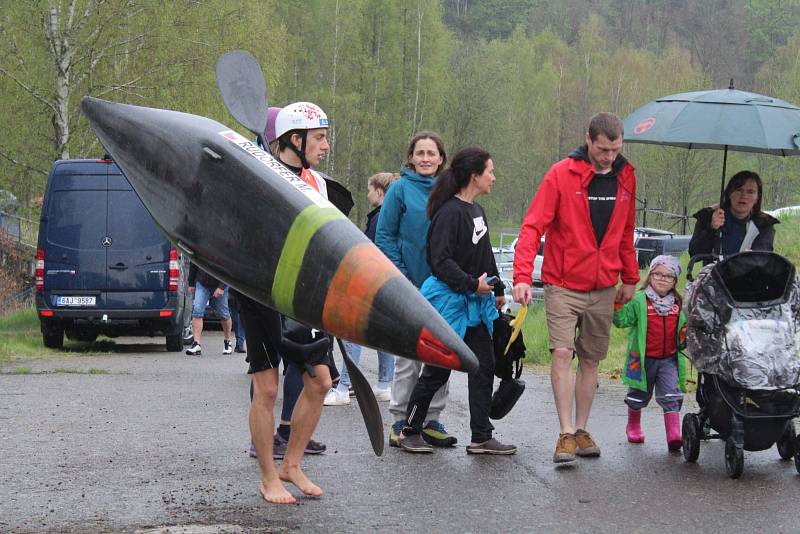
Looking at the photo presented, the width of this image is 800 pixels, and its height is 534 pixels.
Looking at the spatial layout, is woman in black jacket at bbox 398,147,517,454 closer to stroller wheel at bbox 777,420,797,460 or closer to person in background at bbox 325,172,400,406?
stroller wheel at bbox 777,420,797,460

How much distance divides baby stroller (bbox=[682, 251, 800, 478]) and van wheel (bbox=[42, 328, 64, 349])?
1147 cm

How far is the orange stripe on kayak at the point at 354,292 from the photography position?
208 inches

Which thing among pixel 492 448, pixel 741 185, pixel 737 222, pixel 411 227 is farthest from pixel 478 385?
pixel 741 185

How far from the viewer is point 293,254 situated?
5.50 m

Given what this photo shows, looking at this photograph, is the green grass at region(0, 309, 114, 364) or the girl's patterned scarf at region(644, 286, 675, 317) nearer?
the girl's patterned scarf at region(644, 286, 675, 317)

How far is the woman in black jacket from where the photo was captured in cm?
773

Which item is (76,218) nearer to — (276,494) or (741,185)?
(741,185)

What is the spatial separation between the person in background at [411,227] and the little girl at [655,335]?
1254 millimetres

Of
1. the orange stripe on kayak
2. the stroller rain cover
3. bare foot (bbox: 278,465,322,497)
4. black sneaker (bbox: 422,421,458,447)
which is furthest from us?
black sneaker (bbox: 422,421,458,447)

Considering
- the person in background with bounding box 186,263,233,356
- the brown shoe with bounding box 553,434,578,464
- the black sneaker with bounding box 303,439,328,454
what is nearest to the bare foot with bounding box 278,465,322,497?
the black sneaker with bounding box 303,439,328,454

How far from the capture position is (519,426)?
29.9ft

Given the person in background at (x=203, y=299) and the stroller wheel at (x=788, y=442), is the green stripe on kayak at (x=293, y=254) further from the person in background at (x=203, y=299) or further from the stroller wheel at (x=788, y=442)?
the person in background at (x=203, y=299)

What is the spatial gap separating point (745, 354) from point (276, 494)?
282 cm

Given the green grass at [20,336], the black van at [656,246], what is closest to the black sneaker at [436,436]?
the green grass at [20,336]
